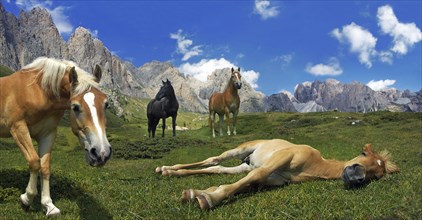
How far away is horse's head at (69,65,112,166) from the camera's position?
22.1ft

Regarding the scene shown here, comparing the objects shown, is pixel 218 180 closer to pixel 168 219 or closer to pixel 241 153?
pixel 241 153

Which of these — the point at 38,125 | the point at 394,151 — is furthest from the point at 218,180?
the point at 394,151

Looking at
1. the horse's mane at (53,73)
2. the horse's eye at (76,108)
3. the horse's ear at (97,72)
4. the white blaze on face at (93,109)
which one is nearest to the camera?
the white blaze on face at (93,109)

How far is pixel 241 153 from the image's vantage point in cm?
1293

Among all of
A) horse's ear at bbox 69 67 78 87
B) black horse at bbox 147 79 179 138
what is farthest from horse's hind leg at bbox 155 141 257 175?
black horse at bbox 147 79 179 138

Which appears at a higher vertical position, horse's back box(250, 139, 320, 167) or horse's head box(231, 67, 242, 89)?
horse's head box(231, 67, 242, 89)

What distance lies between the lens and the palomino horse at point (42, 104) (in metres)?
7.76

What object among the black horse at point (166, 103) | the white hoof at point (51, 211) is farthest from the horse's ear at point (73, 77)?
the black horse at point (166, 103)

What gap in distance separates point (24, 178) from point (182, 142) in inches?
725

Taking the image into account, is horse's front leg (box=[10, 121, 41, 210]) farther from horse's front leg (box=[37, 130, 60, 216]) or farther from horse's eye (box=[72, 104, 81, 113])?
horse's eye (box=[72, 104, 81, 113])

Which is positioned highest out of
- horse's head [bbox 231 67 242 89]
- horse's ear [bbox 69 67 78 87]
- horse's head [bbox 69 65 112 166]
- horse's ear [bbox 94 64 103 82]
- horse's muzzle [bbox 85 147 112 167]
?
horse's head [bbox 231 67 242 89]

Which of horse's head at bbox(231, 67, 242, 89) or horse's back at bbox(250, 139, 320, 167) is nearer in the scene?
horse's back at bbox(250, 139, 320, 167)

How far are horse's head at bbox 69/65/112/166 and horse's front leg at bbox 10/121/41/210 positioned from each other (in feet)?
4.80

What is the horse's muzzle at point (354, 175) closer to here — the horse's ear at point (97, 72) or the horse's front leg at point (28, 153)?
Result: the horse's ear at point (97, 72)
